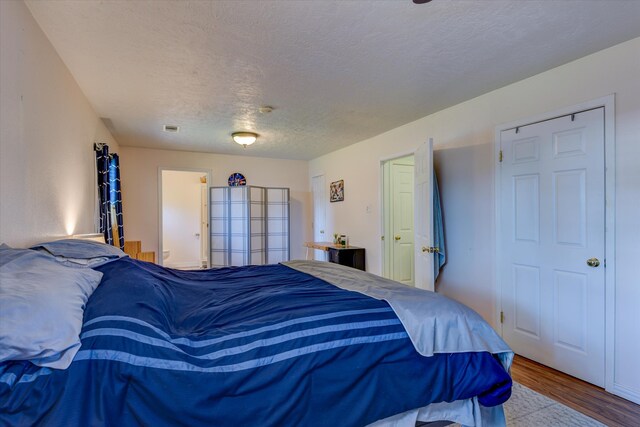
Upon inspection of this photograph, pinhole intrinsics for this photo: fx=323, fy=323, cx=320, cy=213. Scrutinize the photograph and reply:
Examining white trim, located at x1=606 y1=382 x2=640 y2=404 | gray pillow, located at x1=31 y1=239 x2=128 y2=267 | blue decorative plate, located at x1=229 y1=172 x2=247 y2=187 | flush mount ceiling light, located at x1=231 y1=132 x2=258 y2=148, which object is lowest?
white trim, located at x1=606 y1=382 x2=640 y2=404

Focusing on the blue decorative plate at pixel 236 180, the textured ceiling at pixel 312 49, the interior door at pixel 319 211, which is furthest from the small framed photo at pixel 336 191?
the textured ceiling at pixel 312 49

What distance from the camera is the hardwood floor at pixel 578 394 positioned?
6.59 ft

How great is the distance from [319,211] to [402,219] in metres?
2.14

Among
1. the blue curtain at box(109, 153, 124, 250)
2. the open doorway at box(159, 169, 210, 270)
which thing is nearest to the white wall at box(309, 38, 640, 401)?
the blue curtain at box(109, 153, 124, 250)

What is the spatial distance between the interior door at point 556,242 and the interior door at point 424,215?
0.64 metres

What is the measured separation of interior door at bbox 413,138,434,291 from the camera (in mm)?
3312

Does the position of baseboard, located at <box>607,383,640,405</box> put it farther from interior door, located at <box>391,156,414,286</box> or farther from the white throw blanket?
interior door, located at <box>391,156,414,286</box>

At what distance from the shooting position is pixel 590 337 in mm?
2414

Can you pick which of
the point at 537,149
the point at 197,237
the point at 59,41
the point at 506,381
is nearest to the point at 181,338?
the point at 506,381

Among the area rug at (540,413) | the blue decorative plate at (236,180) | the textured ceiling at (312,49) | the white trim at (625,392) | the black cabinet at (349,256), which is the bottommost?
the area rug at (540,413)

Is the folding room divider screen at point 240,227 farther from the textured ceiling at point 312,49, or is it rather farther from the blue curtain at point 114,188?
the textured ceiling at point 312,49

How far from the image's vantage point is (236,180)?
6.28 metres

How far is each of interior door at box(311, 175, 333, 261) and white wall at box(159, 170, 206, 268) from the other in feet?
9.67

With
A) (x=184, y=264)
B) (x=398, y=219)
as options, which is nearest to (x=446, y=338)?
(x=398, y=219)
